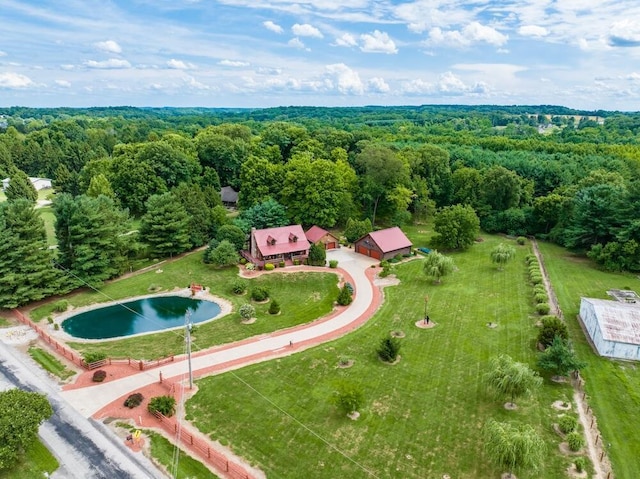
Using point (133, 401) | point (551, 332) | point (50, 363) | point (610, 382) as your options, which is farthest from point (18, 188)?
point (610, 382)

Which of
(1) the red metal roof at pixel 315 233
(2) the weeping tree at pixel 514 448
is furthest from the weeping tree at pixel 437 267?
(2) the weeping tree at pixel 514 448

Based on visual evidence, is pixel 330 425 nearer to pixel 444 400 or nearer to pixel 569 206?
pixel 444 400

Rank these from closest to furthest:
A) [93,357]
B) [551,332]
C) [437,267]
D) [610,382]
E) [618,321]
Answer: [610,382]
[93,357]
[551,332]
[618,321]
[437,267]

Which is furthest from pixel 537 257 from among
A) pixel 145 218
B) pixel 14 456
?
pixel 14 456

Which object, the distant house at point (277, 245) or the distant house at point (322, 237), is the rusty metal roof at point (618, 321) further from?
the distant house at point (322, 237)

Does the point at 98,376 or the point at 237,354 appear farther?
the point at 237,354

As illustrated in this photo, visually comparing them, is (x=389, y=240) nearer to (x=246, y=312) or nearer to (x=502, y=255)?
(x=502, y=255)

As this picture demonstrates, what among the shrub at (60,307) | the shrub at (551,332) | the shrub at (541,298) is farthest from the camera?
the shrub at (541,298)
